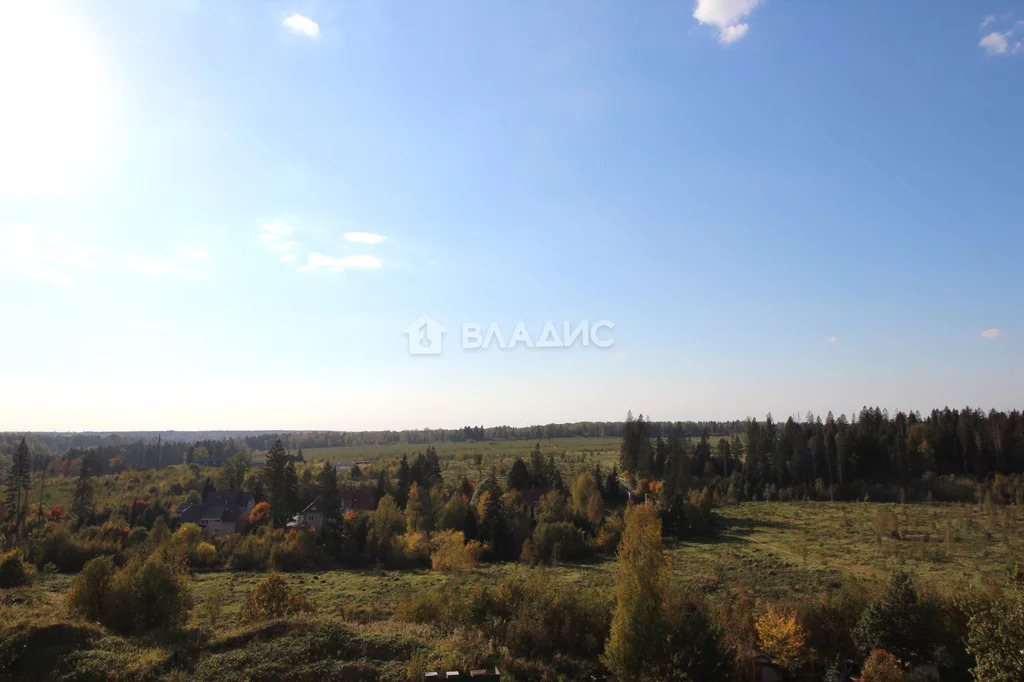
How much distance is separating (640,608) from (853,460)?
290ft

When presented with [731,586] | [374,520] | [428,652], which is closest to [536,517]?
[374,520]

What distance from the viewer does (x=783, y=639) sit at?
83.0ft

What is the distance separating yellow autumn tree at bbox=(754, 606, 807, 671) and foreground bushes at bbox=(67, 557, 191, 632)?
86.7 feet

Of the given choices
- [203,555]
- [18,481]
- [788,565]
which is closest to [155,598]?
[203,555]

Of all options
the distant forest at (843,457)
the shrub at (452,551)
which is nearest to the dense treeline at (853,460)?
the distant forest at (843,457)

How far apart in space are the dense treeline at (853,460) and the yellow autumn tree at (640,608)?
2628 inches

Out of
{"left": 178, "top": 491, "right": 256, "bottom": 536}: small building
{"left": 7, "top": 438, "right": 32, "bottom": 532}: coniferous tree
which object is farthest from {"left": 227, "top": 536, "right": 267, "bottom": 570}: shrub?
{"left": 7, "top": 438, "right": 32, "bottom": 532}: coniferous tree

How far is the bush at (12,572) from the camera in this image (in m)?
42.2

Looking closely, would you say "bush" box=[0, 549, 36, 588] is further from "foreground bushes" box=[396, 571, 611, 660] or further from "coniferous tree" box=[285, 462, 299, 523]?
"foreground bushes" box=[396, 571, 611, 660]

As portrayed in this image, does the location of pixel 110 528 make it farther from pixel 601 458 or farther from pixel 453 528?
pixel 601 458

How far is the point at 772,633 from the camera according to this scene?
25578mm

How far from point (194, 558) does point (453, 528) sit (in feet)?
81.1

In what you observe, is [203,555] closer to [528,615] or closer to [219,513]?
[219,513]

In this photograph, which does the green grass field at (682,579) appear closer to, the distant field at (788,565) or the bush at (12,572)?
the distant field at (788,565)
